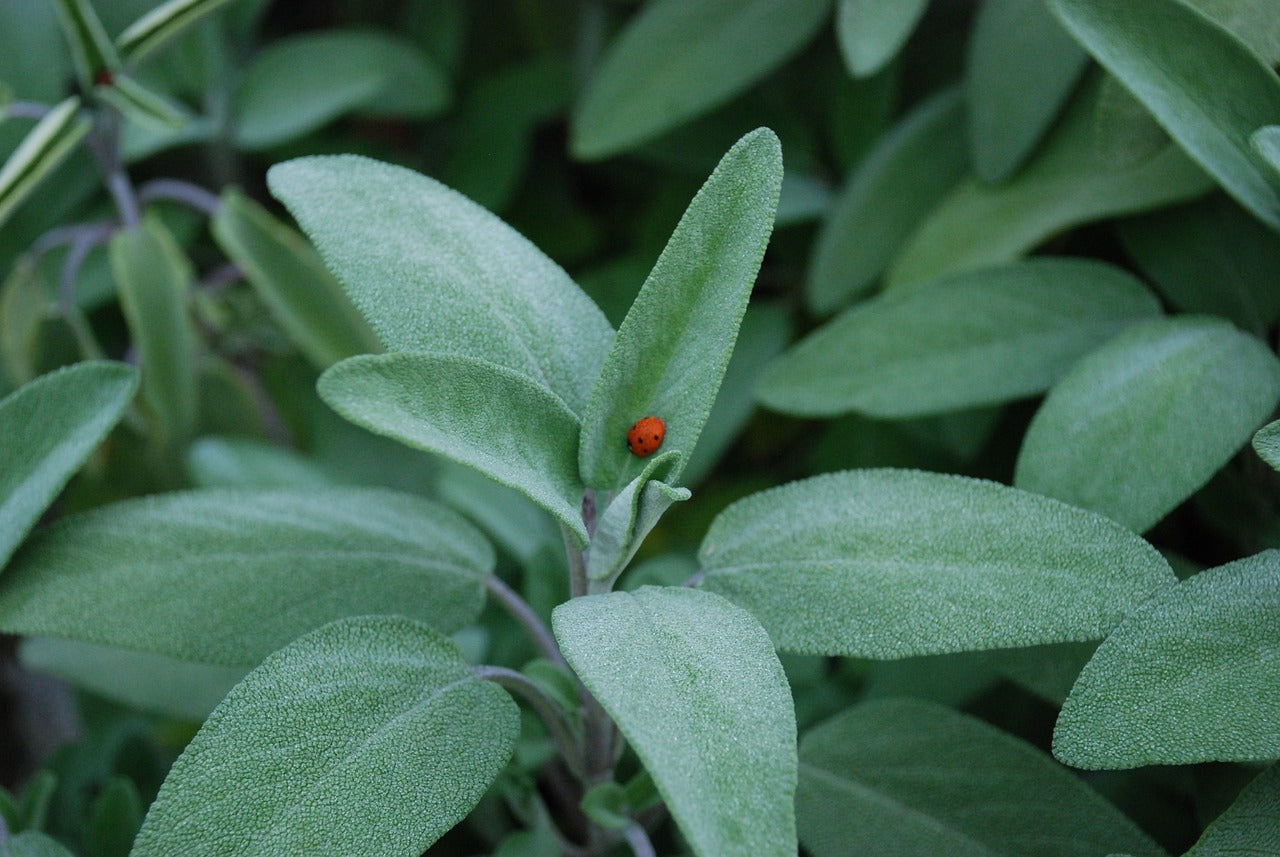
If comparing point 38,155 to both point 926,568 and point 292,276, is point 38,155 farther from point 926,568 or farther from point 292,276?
point 926,568

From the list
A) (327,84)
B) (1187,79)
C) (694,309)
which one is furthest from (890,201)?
(327,84)

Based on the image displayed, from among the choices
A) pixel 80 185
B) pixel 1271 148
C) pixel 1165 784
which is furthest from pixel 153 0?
pixel 1165 784

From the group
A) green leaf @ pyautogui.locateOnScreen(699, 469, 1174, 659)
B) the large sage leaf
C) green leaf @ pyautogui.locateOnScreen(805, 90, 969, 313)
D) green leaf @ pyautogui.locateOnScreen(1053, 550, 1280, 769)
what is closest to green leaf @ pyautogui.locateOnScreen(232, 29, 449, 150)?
green leaf @ pyautogui.locateOnScreen(805, 90, 969, 313)

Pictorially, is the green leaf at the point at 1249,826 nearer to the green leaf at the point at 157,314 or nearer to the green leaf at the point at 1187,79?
the green leaf at the point at 1187,79

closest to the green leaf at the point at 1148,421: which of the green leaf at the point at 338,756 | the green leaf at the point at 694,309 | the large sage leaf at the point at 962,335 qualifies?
the large sage leaf at the point at 962,335

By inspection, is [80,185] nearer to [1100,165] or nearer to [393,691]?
[393,691]

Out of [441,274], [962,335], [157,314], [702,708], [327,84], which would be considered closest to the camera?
[702,708]
